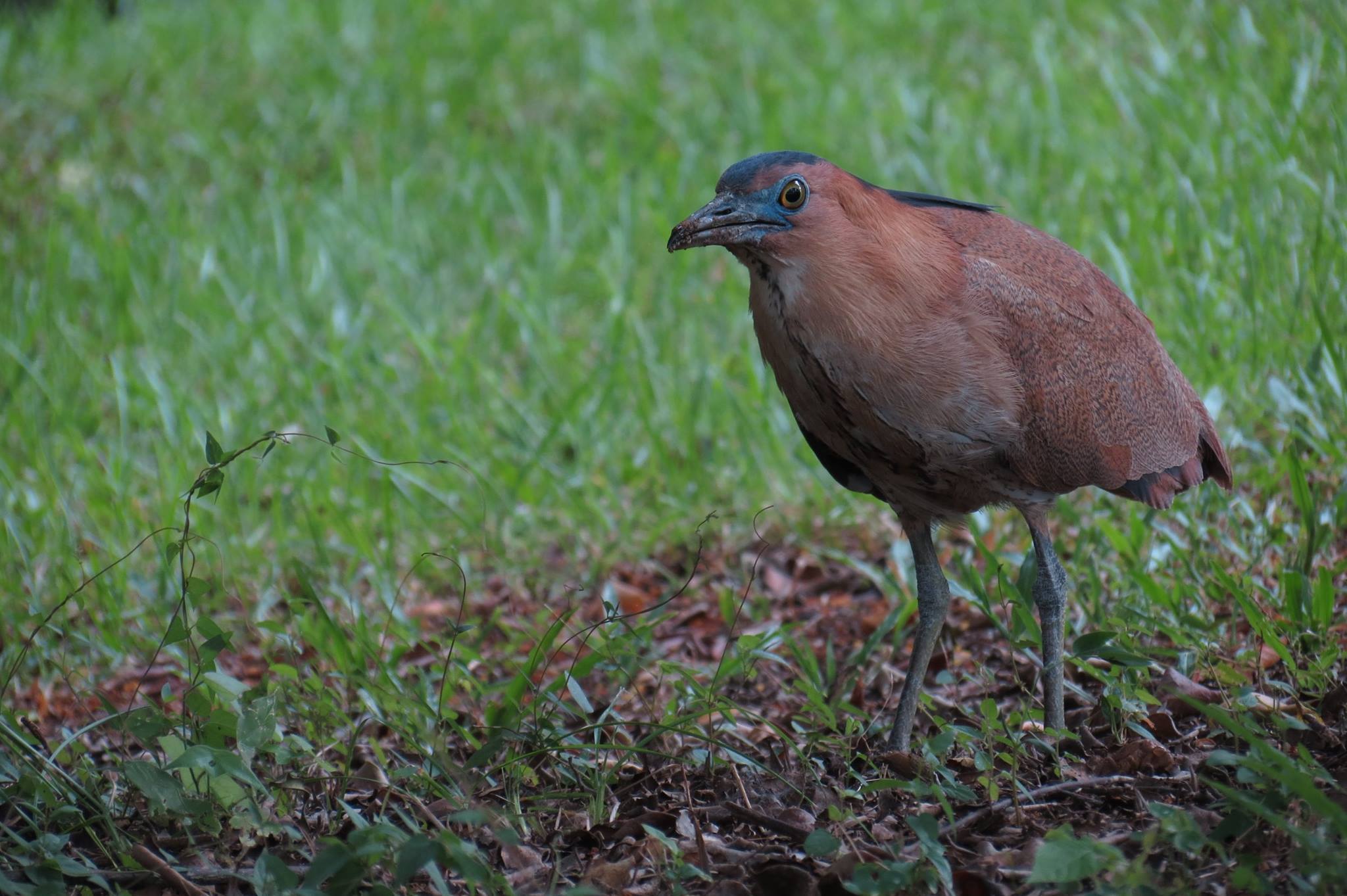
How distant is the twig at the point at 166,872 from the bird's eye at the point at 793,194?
202 centimetres

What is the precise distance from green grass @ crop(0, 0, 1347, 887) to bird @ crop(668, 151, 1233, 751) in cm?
33

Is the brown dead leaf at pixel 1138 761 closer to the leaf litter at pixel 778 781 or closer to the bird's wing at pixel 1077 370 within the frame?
the leaf litter at pixel 778 781

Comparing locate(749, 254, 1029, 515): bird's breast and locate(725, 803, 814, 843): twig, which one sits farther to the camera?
locate(749, 254, 1029, 515): bird's breast

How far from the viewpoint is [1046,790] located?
3.06m

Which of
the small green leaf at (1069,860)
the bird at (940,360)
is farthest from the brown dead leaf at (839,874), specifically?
the bird at (940,360)

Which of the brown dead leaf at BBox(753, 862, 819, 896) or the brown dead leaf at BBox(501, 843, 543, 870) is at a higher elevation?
the brown dead leaf at BBox(501, 843, 543, 870)

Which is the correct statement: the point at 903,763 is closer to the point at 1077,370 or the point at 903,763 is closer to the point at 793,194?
the point at 1077,370

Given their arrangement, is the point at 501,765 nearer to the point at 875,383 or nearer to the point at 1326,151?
the point at 875,383

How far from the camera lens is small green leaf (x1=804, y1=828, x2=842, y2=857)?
270 cm

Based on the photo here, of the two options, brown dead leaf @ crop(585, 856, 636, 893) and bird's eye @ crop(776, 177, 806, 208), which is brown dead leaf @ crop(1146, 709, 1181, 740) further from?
bird's eye @ crop(776, 177, 806, 208)

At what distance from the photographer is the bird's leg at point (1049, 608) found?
3.44 metres

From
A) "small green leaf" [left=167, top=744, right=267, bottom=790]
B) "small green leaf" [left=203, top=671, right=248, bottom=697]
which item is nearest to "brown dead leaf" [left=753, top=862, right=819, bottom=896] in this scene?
"small green leaf" [left=167, top=744, right=267, bottom=790]

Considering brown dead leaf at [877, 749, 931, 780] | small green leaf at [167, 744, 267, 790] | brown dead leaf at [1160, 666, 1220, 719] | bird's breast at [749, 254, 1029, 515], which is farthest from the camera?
brown dead leaf at [1160, 666, 1220, 719]

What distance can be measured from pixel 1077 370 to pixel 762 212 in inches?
37.7
